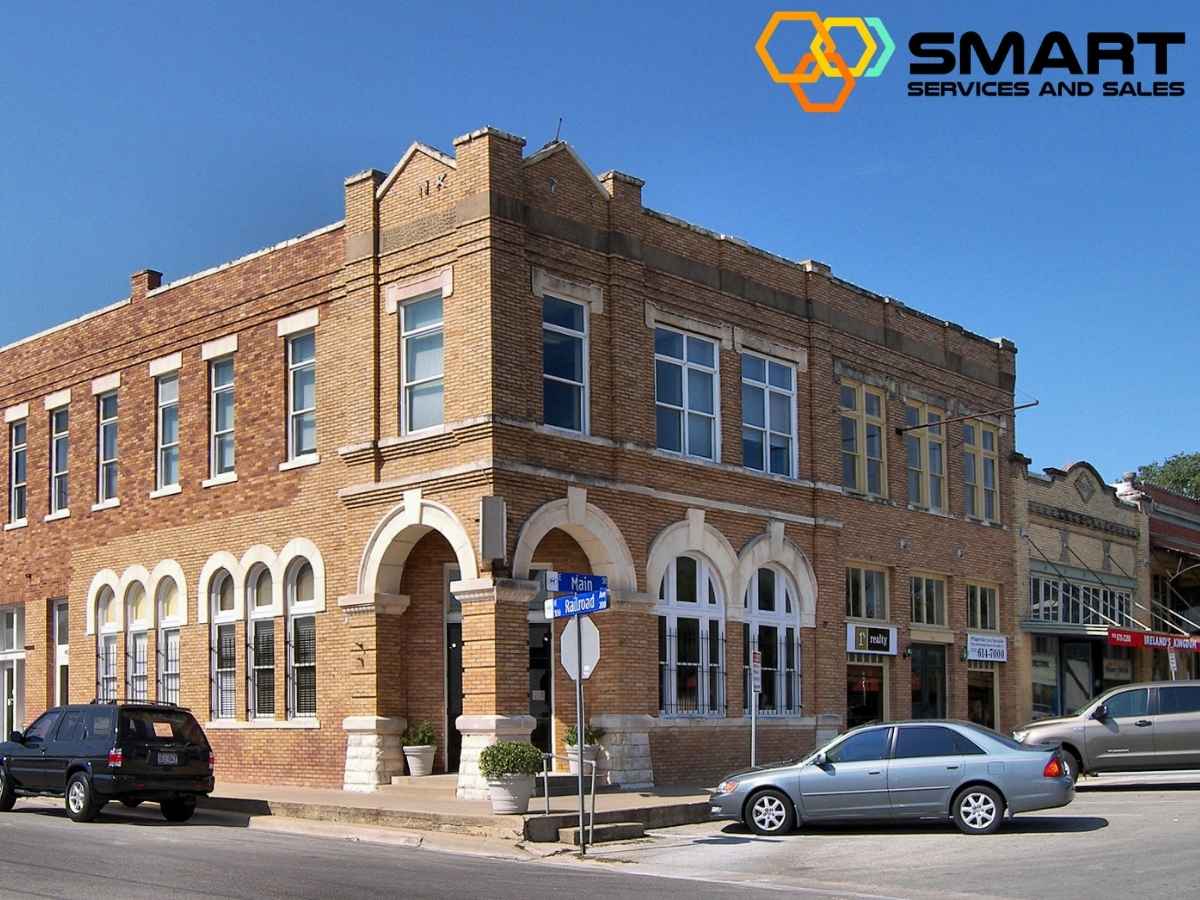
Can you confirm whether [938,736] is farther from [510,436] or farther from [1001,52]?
[1001,52]

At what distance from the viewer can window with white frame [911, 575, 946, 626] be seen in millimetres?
31719

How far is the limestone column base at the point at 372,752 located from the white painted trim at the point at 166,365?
27.3 feet

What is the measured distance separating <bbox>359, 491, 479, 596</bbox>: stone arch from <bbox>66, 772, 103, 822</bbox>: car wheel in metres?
5.14

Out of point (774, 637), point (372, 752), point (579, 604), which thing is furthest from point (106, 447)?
point (579, 604)

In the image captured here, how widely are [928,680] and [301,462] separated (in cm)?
1418

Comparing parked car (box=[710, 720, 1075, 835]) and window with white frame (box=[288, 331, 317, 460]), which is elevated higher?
window with white frame (box=[288, 331, 317, 460])

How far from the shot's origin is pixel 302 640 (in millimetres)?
25500

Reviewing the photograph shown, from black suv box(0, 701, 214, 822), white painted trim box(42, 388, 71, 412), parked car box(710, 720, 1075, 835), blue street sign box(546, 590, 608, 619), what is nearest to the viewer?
blue street sign box(546, 590, 608, 619)

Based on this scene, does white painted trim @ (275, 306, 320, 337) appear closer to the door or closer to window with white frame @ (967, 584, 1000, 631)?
the door

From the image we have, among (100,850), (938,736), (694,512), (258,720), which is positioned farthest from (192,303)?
(938,736)

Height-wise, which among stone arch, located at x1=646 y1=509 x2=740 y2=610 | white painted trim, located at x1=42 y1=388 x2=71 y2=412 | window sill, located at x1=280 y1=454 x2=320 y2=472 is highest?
white painted trim, located at x1=42 y1=388 x2=71 y2=412

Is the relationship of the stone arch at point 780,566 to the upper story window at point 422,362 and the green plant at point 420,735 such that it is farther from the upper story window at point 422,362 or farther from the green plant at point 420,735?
the upper story window at point 422,362

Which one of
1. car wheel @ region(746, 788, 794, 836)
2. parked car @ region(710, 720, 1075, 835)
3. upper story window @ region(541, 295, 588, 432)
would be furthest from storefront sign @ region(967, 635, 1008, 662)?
car wheel @ region(746, 788, 794, 836)

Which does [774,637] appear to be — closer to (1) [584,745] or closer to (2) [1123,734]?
(1) [584,745]
